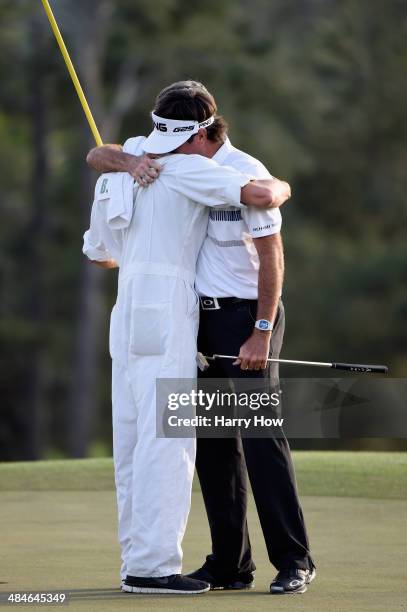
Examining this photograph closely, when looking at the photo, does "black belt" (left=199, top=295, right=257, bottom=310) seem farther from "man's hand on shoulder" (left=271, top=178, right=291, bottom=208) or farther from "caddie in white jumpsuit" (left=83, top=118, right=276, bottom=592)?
"man's hand on shoulder" (left=271, top=178, right=291, bottom=208)

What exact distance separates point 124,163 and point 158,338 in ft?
1.83

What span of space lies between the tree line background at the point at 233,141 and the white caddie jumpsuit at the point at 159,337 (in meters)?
21.5

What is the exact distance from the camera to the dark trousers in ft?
14.1

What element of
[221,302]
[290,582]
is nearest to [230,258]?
[221,302]

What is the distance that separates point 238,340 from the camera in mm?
4328

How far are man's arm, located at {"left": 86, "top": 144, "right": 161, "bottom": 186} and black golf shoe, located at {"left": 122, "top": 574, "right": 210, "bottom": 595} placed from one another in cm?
115

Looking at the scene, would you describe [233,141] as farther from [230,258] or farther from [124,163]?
[230,258]

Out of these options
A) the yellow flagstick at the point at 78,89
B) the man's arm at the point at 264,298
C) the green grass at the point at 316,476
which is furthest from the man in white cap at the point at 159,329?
the green grass at the point at 316,476

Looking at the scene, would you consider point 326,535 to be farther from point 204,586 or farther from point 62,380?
point 62,380

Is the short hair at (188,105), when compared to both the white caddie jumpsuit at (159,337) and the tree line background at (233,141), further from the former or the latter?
the tree line background at (233,141)

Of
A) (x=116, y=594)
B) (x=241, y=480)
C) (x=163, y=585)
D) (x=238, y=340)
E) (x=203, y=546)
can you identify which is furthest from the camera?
(x=203, y=546)

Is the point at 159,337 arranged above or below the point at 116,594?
above

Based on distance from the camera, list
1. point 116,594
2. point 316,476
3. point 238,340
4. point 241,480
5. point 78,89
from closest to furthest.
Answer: point 116,594, point 238,340, point 241,480, point 78,89, point 316,476

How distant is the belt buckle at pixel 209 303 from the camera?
435 cm
